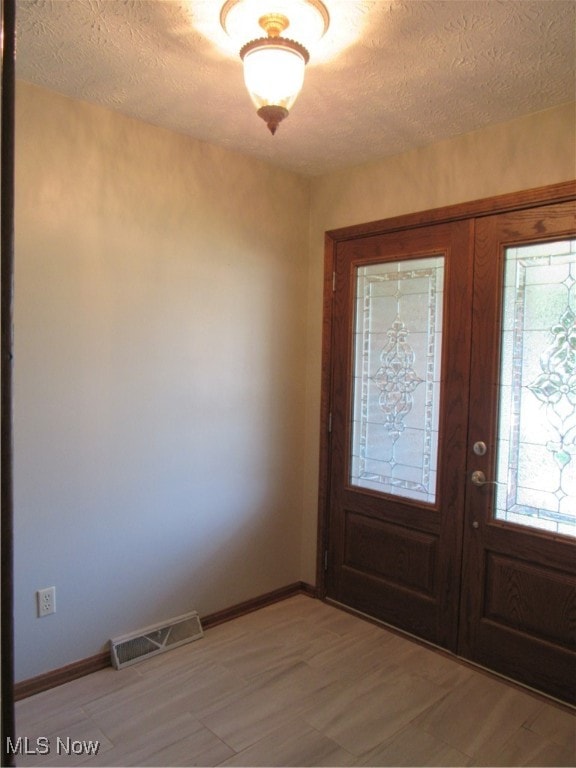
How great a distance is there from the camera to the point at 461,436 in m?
2.69

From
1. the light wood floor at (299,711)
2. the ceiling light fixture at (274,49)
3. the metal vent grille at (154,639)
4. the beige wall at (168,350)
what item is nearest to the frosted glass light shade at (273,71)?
the ceiling light fixture at (274,49)

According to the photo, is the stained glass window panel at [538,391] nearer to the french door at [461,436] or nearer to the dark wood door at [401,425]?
the french door at [461,436]

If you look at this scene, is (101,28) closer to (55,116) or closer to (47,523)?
(55,116)

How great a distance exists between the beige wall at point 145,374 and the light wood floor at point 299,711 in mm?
295

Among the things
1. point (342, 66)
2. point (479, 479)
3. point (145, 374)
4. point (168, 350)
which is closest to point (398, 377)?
point (479, 479)

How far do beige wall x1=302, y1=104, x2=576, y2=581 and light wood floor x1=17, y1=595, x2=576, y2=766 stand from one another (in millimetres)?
878

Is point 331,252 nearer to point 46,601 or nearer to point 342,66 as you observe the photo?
point 342,66

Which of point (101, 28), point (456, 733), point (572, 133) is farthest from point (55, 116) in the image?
point (456, 733)

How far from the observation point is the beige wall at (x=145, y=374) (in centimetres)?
235

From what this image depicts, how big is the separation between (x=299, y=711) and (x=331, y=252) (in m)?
2.39

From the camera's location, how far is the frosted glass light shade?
5.38 ft

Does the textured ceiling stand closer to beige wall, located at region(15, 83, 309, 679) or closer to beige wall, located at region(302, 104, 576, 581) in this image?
beige wall, located at region(302, 104, 576, 581)

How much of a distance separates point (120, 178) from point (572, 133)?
202 cm

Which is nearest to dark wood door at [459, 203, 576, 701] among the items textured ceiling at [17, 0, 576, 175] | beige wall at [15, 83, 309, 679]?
textured ceiling at [17, 0, 576, 175]
